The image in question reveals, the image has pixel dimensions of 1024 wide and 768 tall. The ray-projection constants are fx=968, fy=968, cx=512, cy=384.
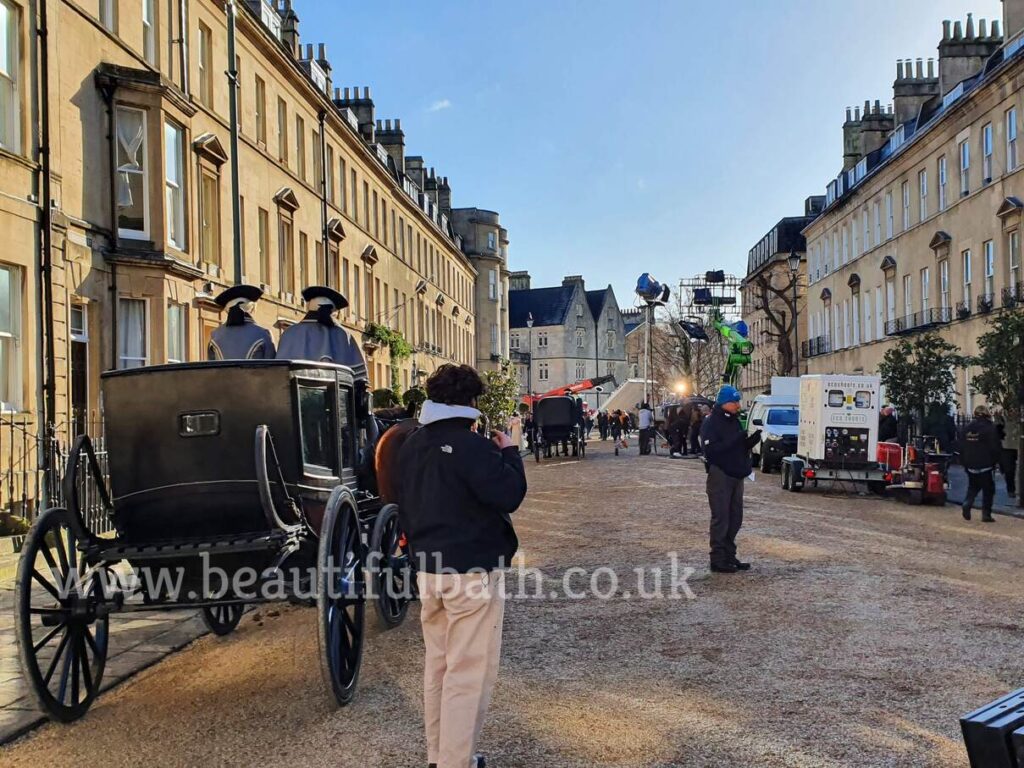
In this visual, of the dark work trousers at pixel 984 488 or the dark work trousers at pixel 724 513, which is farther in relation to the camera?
the dark work trousers at pixel 984 488

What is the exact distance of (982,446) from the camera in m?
15.8

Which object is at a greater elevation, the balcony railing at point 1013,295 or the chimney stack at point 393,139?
the chimney stack at point 393,139

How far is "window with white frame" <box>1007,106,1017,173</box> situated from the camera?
31188mm

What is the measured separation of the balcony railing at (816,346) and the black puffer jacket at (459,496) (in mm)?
52972

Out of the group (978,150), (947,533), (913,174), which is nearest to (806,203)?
(913,174)

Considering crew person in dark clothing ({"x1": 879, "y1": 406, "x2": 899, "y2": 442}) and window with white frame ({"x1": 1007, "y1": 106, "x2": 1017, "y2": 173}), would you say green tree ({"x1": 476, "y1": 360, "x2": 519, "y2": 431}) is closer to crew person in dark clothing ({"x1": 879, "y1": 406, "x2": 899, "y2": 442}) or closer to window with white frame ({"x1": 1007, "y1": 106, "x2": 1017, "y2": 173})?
crew person in dark clothing ({"x1": 879, "y1": 406, "x2": 899, "y2": 442})

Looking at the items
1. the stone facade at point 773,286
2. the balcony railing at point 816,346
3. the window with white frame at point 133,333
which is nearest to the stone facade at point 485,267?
the stone facade at point 773,286

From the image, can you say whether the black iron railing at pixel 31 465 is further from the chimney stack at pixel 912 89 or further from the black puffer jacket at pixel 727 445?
the chimney stack at pixel 912 89

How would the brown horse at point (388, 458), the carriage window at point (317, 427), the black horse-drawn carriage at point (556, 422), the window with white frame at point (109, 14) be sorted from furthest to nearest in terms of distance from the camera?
the black horse-drawn carriage at point (556, 422) → the window with white frame at point (109, 14) → the brown horse at point (388, 458) → the carriage window at point (317, 427)

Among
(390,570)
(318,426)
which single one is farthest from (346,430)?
(390,570)

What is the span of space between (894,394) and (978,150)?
15098 mm

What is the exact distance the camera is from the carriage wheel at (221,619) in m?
7.48

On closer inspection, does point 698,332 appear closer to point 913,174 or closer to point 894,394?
point 913,174

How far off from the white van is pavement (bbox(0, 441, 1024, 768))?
49.7 ft
